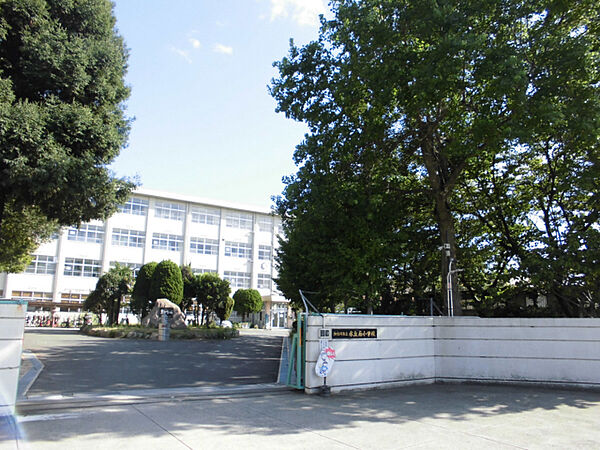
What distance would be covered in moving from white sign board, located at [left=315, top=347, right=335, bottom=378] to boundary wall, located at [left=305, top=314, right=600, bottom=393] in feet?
0.39

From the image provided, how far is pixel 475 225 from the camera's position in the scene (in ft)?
52.0

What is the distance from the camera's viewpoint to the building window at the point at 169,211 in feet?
165

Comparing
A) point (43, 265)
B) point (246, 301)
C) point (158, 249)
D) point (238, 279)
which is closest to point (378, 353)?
point (246, 301)

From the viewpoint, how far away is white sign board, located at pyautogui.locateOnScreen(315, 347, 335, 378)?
8.63m

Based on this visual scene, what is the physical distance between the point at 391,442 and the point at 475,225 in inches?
476

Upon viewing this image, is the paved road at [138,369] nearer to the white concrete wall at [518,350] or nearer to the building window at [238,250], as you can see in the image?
the white concrete wall at [518,350]

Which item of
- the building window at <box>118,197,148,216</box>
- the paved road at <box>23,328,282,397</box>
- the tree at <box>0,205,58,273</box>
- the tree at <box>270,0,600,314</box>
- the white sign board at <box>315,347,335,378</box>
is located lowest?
the paved road at <box>23,328,282,397</box>

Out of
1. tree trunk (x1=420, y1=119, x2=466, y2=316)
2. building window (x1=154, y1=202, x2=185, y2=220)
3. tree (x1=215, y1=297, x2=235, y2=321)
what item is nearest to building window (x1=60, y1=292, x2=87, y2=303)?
building window (x1=154, y1=202, x2=185, y2=220)

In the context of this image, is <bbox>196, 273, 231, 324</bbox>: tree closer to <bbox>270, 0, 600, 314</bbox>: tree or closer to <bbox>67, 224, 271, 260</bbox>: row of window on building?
<bbox>67, 224, 271, 260</bbox>: row of window on building

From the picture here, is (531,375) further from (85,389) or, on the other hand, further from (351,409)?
(85,389)

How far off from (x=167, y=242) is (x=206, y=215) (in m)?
6.05

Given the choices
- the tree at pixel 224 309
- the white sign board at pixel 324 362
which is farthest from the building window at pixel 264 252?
the white sign board at pixel 324 362

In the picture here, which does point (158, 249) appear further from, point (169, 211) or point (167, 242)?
point (169, 211)

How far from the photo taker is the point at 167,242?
50156 millimetres
